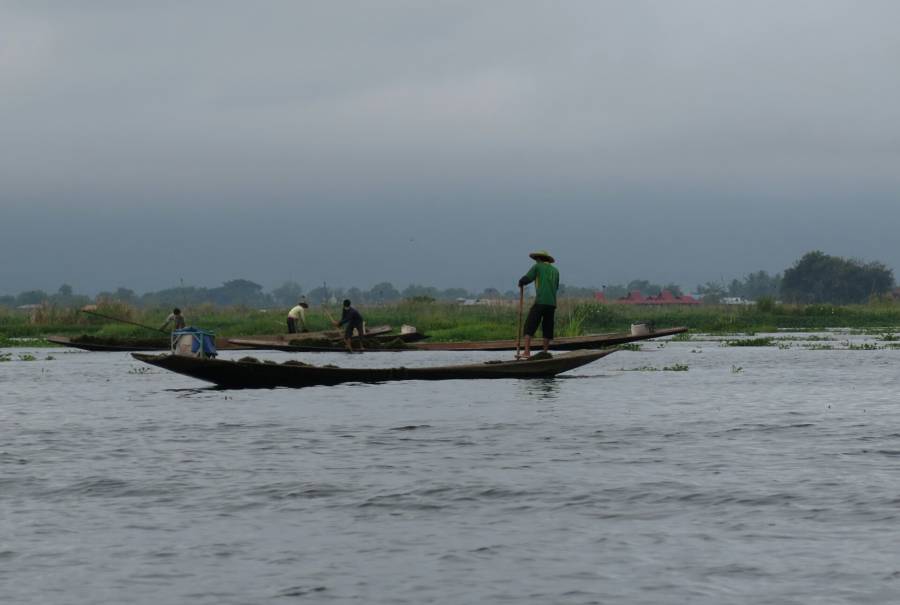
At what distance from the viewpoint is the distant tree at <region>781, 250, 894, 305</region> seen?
126875 millimetres

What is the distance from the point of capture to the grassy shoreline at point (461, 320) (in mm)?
44062

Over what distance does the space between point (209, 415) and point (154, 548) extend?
8.53 metres

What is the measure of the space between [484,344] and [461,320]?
55.2 ft

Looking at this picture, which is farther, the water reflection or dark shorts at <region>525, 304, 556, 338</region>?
dark shorts at <region>525, 304, 556, 338</region>

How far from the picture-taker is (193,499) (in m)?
9.99

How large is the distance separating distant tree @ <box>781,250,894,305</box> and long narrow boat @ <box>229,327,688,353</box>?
326 ft

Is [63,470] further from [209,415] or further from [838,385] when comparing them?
[838,385]

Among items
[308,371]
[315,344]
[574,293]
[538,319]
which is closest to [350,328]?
[315,344]

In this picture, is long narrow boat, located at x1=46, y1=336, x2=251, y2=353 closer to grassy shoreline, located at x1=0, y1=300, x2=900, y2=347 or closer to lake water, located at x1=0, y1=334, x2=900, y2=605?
grassy shoreline, located at x1=0, y1=300, x2=900, y2=347

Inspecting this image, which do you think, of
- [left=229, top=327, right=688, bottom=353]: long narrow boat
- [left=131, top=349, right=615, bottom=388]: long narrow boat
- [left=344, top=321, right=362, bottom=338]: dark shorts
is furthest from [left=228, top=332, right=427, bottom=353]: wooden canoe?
[left=131, top=349, right=615, bottom=388]: long narrow boat

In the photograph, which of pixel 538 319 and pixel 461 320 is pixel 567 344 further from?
pixel 461 320

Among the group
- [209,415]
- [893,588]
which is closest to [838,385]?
[209,415]

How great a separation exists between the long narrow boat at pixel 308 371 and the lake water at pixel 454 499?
17.1 inches

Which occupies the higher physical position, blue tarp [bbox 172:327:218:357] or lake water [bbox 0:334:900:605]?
blue tarp [bbox 172:327:218:357]
